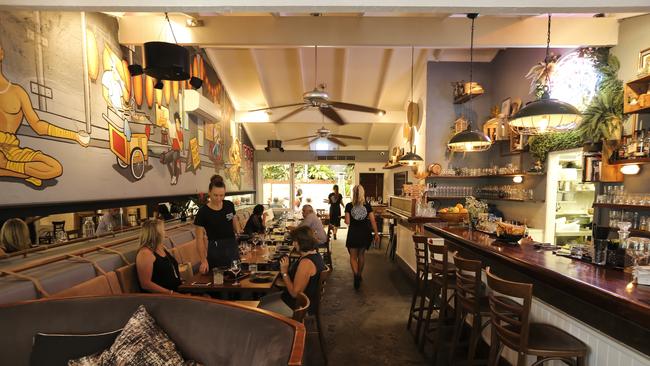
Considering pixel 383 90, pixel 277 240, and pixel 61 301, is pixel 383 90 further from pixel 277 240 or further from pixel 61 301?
pixel 61 301

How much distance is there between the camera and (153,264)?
2.89m

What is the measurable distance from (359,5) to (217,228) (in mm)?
2728

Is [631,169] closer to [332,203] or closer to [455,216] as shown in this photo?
[455,216]

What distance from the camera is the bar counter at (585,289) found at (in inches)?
66.3

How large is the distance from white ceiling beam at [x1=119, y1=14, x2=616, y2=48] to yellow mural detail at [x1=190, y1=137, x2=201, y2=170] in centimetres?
220

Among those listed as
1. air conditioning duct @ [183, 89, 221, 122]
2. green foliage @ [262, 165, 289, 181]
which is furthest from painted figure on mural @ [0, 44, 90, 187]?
green foliage @ [262, 165, 289, 181]

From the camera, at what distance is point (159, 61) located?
127 inches

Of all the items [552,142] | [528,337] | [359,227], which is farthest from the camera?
[359,227]

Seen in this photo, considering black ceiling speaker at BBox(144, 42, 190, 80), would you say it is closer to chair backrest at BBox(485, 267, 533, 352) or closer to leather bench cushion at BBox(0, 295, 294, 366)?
leather bench cushion at BBox(0, 295, 294, 366)

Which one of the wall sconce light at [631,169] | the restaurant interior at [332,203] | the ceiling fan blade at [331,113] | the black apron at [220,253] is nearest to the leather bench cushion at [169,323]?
the restaurant interior at [332,203]

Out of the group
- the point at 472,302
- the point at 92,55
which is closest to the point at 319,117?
the point at 92,55

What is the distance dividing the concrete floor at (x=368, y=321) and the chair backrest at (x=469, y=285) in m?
0.90

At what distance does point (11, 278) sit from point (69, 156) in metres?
1.30

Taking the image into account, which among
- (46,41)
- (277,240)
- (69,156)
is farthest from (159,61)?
(277,240)
